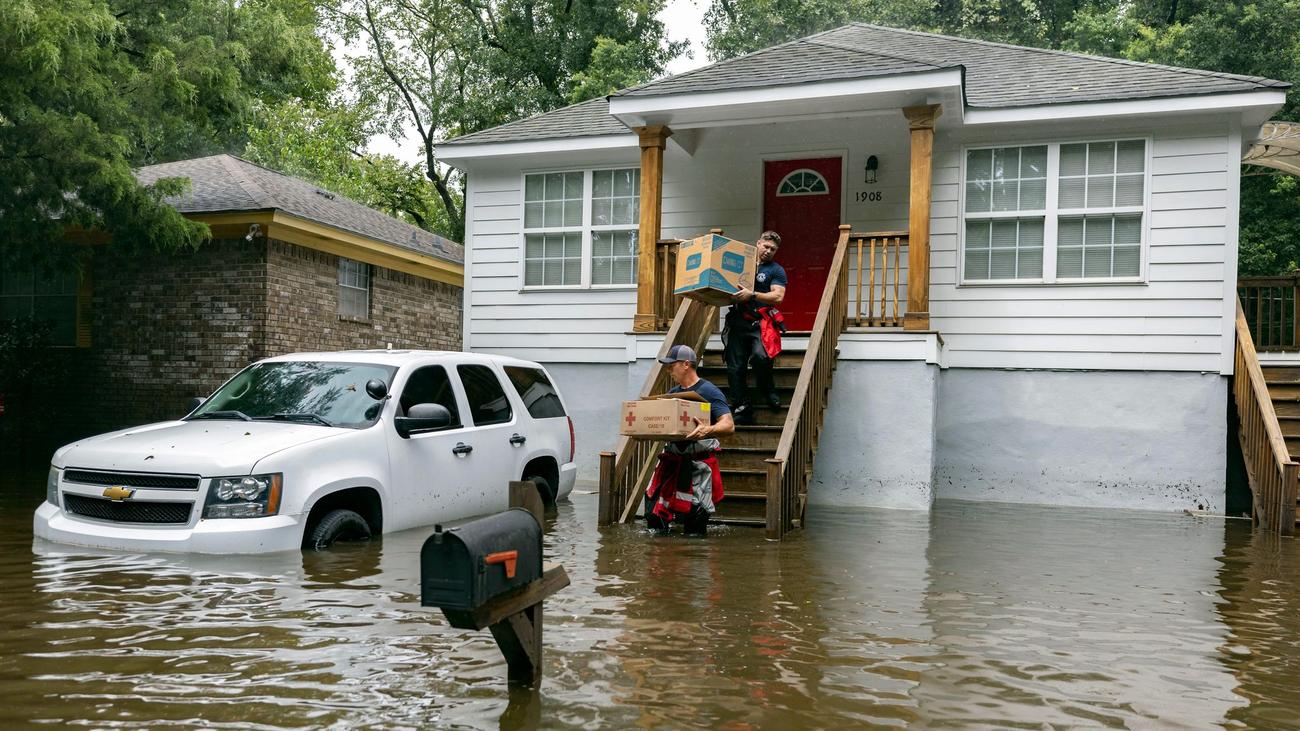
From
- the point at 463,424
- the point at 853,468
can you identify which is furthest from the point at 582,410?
the point at 463,424

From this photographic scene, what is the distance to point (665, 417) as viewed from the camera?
27.9 feet

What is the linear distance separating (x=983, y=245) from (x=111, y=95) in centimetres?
1076

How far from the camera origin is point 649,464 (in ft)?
32.4

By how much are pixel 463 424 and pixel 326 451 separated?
5.48 ft

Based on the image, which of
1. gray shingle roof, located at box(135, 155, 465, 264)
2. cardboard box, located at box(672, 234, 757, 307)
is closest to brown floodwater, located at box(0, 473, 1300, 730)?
cardboard box, located at box(672, 234, 757, 307)

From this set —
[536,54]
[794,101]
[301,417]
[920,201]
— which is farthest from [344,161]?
[301,417]

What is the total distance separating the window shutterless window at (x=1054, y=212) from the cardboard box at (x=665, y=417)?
581cm

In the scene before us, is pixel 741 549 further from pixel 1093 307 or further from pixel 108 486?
pixel 1093 307

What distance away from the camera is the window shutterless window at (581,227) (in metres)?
14.8

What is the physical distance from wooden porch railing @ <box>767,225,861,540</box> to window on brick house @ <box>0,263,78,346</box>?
12.0 metres

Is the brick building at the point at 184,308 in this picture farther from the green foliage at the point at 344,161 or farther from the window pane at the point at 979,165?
the green foliage at the point at 344,161

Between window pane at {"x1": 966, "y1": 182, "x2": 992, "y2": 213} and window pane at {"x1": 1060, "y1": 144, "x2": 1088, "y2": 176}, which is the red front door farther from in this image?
window pane at {"x1": 1060, "y1": 144, "x2": 1088, "y2": 176}

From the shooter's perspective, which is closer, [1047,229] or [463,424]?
[463,424]

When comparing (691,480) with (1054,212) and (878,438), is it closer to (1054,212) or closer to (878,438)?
(878,438)
